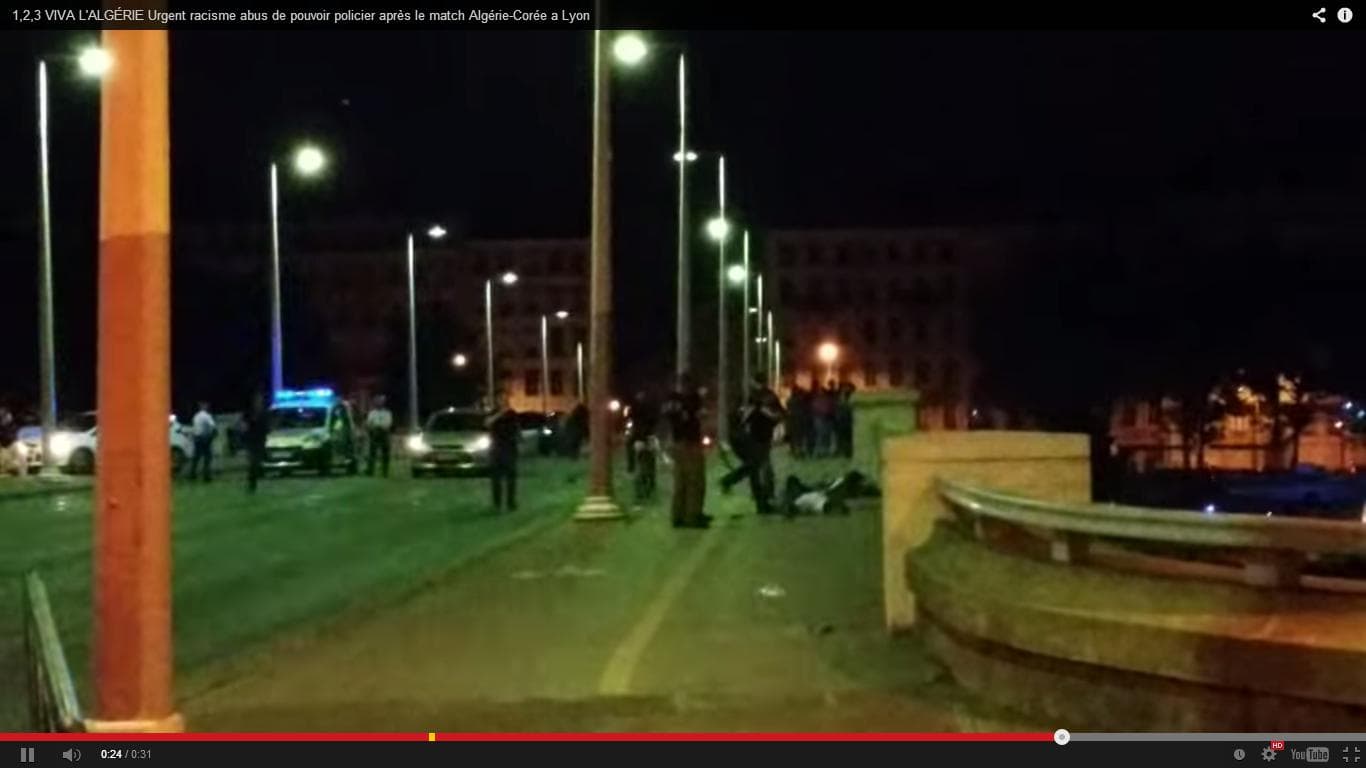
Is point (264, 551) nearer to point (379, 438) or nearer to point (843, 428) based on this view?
point (843, 428)

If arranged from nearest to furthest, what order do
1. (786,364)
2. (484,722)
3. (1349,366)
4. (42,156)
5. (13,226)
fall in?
(484,722)
(42,156)
(1349,366)
(13,226)
(786,364)

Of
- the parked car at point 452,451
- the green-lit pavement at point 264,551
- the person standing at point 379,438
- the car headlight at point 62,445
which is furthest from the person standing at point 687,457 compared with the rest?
the car headlight at point 62,445

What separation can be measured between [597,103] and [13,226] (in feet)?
223

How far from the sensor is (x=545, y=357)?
140250mm

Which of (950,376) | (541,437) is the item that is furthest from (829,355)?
(541,437)

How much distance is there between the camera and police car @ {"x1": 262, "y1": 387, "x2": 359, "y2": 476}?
50.8 metres

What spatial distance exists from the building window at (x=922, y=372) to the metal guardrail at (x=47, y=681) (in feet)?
480

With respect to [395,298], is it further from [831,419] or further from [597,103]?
[597,103]

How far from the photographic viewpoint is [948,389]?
13762 centimetres

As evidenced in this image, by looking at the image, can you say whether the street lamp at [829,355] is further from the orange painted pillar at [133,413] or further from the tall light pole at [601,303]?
the orange painted pillar at [133,413]

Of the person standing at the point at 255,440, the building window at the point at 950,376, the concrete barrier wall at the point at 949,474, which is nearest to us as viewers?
the concrete barrier wall at the point at 949,474

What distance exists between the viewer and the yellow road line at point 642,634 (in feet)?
41.0
